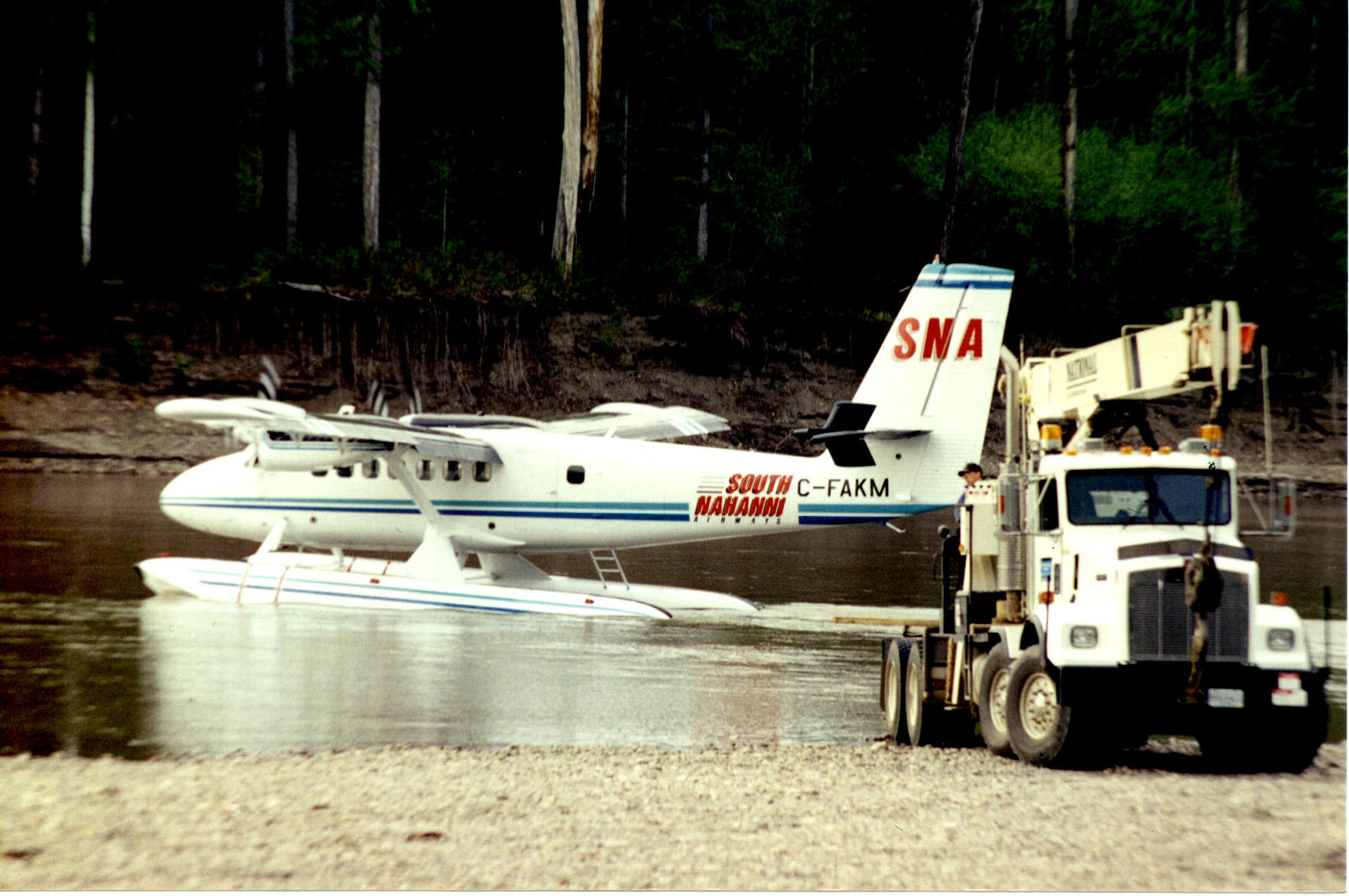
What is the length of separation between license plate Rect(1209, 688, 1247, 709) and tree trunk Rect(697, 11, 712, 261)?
1427 inches

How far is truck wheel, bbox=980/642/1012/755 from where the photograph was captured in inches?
317

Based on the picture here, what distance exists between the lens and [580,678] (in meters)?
11.6

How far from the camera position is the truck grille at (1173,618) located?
7.23m

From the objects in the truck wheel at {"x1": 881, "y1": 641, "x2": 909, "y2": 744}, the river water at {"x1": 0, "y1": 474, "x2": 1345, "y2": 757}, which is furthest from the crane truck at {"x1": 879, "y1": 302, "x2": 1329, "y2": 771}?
the river water at {"x1": 0, "y1": 474, "x2": 1345, "y2": 757}

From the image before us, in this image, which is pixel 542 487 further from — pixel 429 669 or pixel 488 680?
pixel 488 680

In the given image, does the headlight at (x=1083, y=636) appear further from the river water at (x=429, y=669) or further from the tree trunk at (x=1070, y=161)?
the tree trunk at (x=1070, y=161)

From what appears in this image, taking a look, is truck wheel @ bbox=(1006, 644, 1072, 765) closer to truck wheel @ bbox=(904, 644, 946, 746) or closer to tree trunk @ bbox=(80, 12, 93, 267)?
truck wheel @ bbox=(904, 644, 946, 746)

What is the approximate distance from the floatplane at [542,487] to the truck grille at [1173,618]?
8.29m

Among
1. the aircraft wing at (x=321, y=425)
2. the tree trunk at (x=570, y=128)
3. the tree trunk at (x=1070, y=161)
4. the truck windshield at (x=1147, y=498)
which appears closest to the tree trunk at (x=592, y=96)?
the tree trunk at (x=570, y=128)

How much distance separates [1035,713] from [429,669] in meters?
6.26

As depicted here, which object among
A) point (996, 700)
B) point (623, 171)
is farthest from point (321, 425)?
point (623, 171)

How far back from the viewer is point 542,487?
57.8 ft

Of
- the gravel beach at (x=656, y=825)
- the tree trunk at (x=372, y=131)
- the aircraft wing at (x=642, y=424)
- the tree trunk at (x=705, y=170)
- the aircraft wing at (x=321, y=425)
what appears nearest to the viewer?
the gravel beach at (x=656, y=825)

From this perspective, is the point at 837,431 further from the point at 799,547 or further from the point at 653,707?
the point at 799,547
